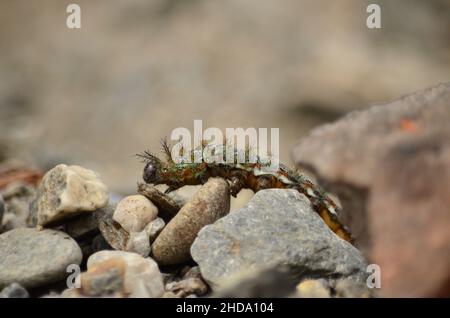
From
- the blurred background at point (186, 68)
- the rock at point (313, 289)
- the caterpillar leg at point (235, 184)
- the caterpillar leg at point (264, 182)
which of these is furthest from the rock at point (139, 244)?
the blurred background at point (186, 68)

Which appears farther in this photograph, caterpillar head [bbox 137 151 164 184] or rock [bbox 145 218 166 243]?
caterpillar head [bbox 137 151 164 184]

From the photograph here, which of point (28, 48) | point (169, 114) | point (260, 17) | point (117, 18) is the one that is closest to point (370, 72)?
point (260, 17)

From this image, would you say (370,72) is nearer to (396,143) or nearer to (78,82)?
(78,82)

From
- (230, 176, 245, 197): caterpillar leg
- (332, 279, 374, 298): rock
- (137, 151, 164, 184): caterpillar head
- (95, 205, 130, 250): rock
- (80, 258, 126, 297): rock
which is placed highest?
(137, 151, 164, 184): caterpillar head

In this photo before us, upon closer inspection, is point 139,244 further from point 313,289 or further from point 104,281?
point 313,289

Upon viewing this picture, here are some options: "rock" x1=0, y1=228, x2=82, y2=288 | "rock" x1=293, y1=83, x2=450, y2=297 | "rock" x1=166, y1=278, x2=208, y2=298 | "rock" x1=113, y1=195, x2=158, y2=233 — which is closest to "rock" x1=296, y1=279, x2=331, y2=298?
"rock" x1=293, y1=83, x2=450, y2=297

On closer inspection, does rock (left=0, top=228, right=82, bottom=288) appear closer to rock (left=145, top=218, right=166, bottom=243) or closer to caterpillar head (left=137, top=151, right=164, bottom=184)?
rock (left=145, top=218, right=166, bottom=243)

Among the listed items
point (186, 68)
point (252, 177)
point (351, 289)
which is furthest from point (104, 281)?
point (186, 68)
